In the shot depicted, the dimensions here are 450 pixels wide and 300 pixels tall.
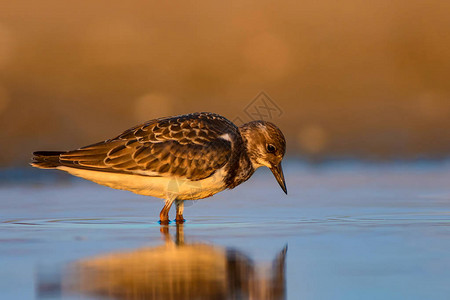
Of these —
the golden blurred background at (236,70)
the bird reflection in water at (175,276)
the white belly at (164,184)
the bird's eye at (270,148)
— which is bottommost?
the bird reflection in water at (175,276)

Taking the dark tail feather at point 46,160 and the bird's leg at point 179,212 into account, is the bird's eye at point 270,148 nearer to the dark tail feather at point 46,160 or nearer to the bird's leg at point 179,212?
the bird's leg at point 179,212

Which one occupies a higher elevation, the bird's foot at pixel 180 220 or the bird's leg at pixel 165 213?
the bird's leg at pixel 165 213

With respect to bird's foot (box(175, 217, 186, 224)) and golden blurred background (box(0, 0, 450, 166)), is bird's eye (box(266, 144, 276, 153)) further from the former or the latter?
golden blurred background (box(0, 0, 450, 166))

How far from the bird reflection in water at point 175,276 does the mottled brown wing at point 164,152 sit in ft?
7.51

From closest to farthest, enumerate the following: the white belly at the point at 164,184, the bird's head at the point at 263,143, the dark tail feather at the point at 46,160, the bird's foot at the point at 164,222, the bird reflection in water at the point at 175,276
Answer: the bird reflection in water at the point at 175,276, the bird's foot at the point at 164,222, the white belly at the point at 164,184, the dark tail feather at the point at 46,160, the bird's head at the point at 263,143

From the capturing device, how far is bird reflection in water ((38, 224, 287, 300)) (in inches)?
241

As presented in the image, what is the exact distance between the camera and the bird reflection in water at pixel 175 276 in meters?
6.12

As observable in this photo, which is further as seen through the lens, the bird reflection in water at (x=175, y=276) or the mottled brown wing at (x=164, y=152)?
the mottled brown wing at (x=164, y=152)

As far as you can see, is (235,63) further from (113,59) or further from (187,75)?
(113,59)

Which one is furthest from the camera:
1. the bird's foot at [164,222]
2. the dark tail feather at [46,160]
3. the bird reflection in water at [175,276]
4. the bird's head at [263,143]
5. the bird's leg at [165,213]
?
the bird's head at [263,143]

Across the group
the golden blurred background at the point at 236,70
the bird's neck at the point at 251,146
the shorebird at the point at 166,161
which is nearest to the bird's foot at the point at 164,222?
the shorebird at the point at 166,161

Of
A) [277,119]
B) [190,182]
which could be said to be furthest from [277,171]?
[277,119]

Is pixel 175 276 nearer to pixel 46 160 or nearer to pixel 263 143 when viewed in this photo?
pixel 46 160

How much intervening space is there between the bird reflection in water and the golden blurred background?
7850mm
